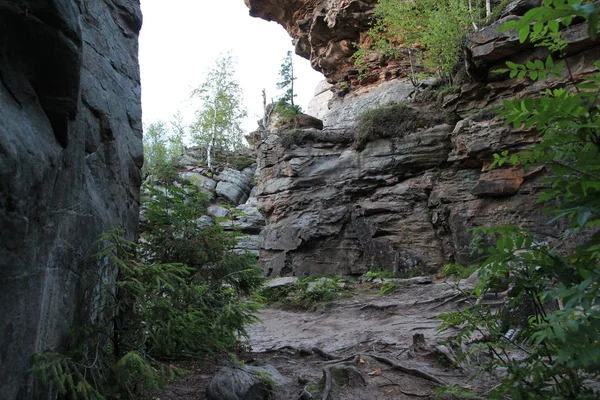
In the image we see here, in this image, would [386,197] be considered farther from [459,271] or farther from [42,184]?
[42,184]

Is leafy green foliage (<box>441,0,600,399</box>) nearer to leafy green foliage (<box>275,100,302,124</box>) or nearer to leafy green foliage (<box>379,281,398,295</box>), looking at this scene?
leafy green foliage (<box>379,281,398,295</box>)

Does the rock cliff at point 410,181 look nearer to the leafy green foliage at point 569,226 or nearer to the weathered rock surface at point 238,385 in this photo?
the weathered rock surface at point 238,385

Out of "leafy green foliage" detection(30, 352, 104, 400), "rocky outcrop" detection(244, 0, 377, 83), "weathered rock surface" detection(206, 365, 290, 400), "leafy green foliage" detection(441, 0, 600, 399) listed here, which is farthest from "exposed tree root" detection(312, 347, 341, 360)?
"rocky outcrop" detection(244, 0, 377, 83)

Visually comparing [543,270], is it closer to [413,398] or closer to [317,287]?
[413,398]

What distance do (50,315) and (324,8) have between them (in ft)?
82.2

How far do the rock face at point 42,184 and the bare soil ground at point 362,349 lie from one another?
1.87 m

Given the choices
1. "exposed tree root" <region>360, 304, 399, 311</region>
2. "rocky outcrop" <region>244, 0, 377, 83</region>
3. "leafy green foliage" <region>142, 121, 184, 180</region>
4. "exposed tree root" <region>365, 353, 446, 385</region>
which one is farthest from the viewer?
"leafy green foliage" <region>142, 121, 184, 180</region>

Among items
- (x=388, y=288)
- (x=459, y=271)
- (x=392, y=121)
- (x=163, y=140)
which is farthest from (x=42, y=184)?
(x=163, y=140)

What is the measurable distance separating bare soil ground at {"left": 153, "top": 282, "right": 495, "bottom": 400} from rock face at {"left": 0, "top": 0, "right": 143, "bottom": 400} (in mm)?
1873

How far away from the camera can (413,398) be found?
4656 millimetres

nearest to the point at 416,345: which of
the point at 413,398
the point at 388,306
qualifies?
the point at 413,398

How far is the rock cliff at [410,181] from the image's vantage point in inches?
488

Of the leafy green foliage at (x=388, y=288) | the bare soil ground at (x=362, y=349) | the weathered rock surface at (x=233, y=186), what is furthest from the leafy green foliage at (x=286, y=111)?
the weathered rock surface at (x=233, y=186)

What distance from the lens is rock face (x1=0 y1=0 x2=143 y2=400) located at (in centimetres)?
270
